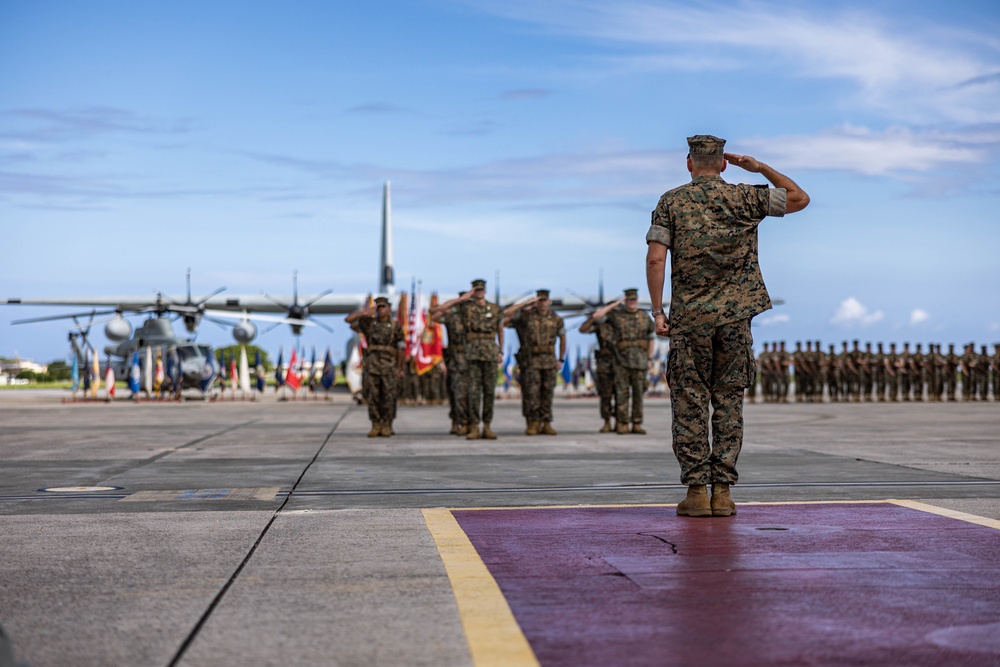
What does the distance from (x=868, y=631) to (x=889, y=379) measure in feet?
113

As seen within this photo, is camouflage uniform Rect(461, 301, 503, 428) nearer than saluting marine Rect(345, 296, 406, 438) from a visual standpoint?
Yes

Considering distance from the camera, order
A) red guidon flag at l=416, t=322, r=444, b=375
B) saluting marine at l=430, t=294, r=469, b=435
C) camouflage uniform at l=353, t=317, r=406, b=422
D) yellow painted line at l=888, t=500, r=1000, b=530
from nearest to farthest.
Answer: yellow painted line at l=888, t=500, r=1000, b=530 → saluting marine at l=430, t=294, r=469, b=435 → camouflage uniform at l=353, t=317, r=406, b=422 → red guidon flag at l=416, t=322, r=444, b=375

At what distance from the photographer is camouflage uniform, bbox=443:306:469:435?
15883 mm

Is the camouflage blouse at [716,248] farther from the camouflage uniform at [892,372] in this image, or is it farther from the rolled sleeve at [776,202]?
the camouflage uniform at [892,372]

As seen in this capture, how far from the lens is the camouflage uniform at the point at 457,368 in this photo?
15.9 meters

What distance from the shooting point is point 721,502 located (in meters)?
6.31

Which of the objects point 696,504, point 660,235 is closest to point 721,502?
point 696,504

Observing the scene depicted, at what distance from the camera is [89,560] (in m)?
4.95

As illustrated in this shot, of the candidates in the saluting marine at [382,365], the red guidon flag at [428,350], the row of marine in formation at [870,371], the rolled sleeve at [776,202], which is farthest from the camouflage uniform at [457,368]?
the row of marine in formation at [870,371]

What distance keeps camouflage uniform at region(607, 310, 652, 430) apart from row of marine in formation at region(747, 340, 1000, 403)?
19062 mm

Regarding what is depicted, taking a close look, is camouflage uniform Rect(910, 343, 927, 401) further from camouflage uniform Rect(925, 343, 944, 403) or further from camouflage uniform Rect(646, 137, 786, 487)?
camouflage uniform Rect(646, 137, 786, 487)

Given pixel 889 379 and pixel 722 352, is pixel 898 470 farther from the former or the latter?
pixel 889 379

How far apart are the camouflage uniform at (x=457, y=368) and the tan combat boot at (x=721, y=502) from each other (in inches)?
367

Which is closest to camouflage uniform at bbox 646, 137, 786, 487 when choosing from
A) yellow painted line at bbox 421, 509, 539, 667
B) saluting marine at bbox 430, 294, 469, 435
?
yellow painted line at bbox 421, 509, 539, 667
